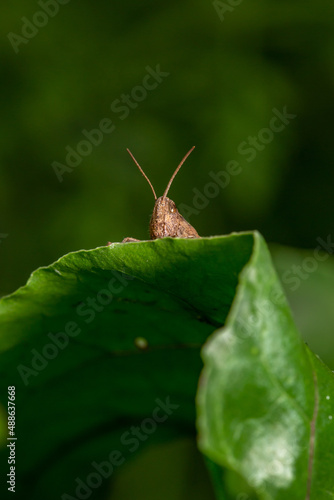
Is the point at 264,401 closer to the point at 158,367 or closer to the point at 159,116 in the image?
the point at 158,367

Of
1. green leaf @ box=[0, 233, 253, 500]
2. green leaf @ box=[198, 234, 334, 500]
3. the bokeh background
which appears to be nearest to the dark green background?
the bokeh background

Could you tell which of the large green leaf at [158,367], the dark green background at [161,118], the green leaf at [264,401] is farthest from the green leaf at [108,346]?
the dark green background at [161,118]

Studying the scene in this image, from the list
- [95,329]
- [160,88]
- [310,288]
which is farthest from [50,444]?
[160,88]

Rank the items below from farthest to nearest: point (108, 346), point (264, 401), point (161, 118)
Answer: point (161, 118) → point (108, 346) → point (264, 401)

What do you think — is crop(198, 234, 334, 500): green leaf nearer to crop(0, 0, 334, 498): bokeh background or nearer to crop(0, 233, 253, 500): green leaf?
crop(0, 233, 253, 500): green leaf

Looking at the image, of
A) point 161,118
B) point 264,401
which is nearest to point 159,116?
point 161,118

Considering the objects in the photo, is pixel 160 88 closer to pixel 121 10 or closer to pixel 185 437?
pixel 121 10
